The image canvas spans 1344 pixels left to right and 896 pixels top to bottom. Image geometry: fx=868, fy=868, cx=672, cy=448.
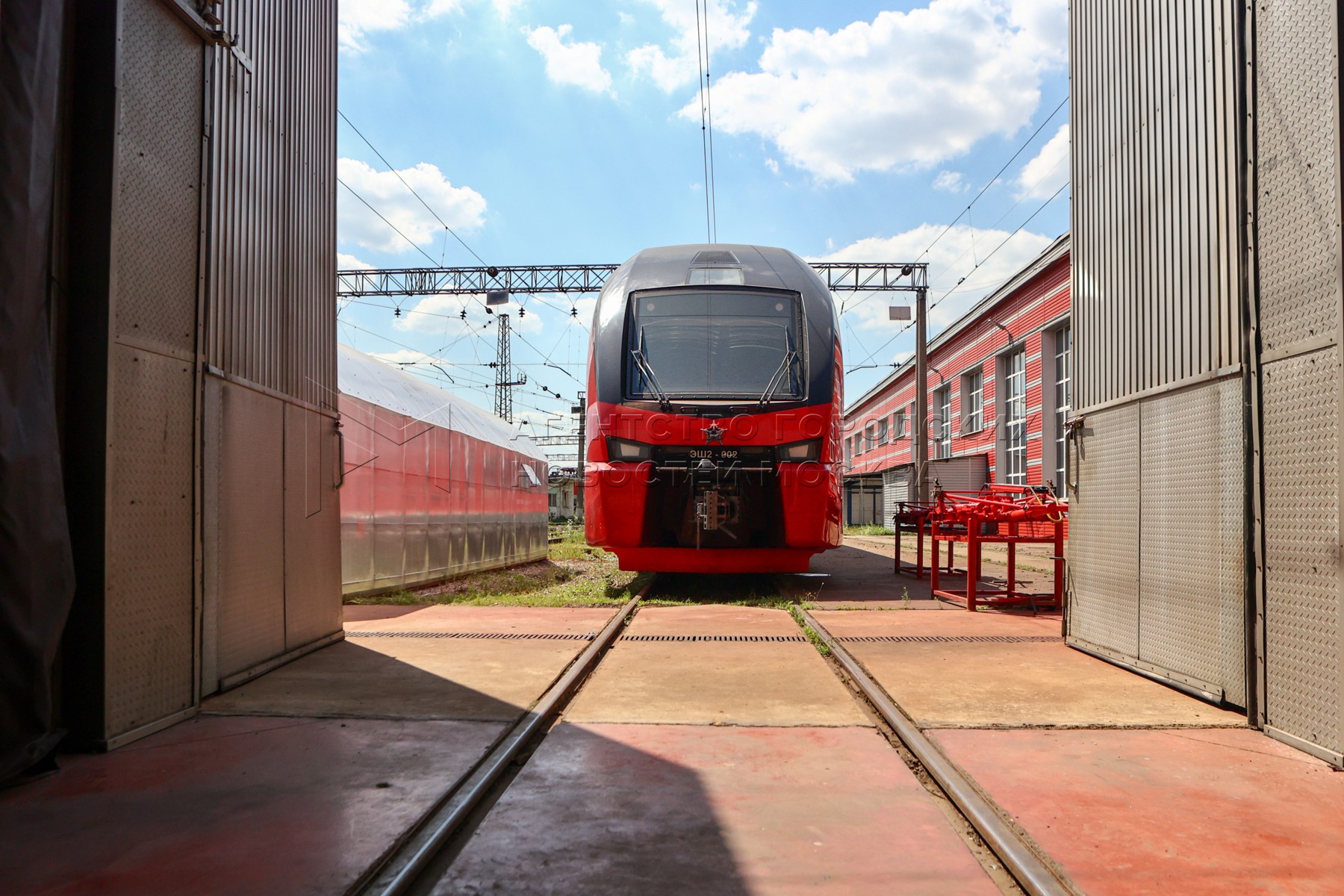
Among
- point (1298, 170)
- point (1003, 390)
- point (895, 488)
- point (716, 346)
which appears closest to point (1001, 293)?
point (1003, 390)

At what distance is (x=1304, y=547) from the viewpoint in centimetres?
387

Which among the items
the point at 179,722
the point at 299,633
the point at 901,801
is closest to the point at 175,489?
the point at 179,722

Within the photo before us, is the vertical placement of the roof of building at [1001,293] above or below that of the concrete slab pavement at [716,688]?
above

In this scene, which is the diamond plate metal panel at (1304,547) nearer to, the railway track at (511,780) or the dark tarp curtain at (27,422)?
the railway track at (511,780)

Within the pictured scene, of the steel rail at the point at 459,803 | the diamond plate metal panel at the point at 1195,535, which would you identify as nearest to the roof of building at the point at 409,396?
the steel rail at the point at 459,803

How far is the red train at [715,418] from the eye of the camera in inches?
346

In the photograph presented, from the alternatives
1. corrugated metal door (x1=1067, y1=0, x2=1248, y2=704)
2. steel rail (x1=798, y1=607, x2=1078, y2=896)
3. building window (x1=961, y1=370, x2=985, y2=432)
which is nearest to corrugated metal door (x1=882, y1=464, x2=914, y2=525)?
building window (x1=961, y1=370, x2=985, y2=432)

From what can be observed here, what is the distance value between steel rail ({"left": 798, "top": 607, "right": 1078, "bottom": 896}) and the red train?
407 cm

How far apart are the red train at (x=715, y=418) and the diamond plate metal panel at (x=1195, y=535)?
12.6 feet

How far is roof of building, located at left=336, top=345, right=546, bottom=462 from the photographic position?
35.1ft

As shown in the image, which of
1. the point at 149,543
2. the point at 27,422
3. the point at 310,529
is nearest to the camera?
the point at 27,422

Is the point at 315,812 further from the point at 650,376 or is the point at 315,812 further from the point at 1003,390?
the point at 1003,390

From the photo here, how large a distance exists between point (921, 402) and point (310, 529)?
19.9m

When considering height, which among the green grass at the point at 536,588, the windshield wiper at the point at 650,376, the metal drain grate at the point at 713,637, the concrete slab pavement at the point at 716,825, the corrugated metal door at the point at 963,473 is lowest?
the green grass at the point at 536,588
